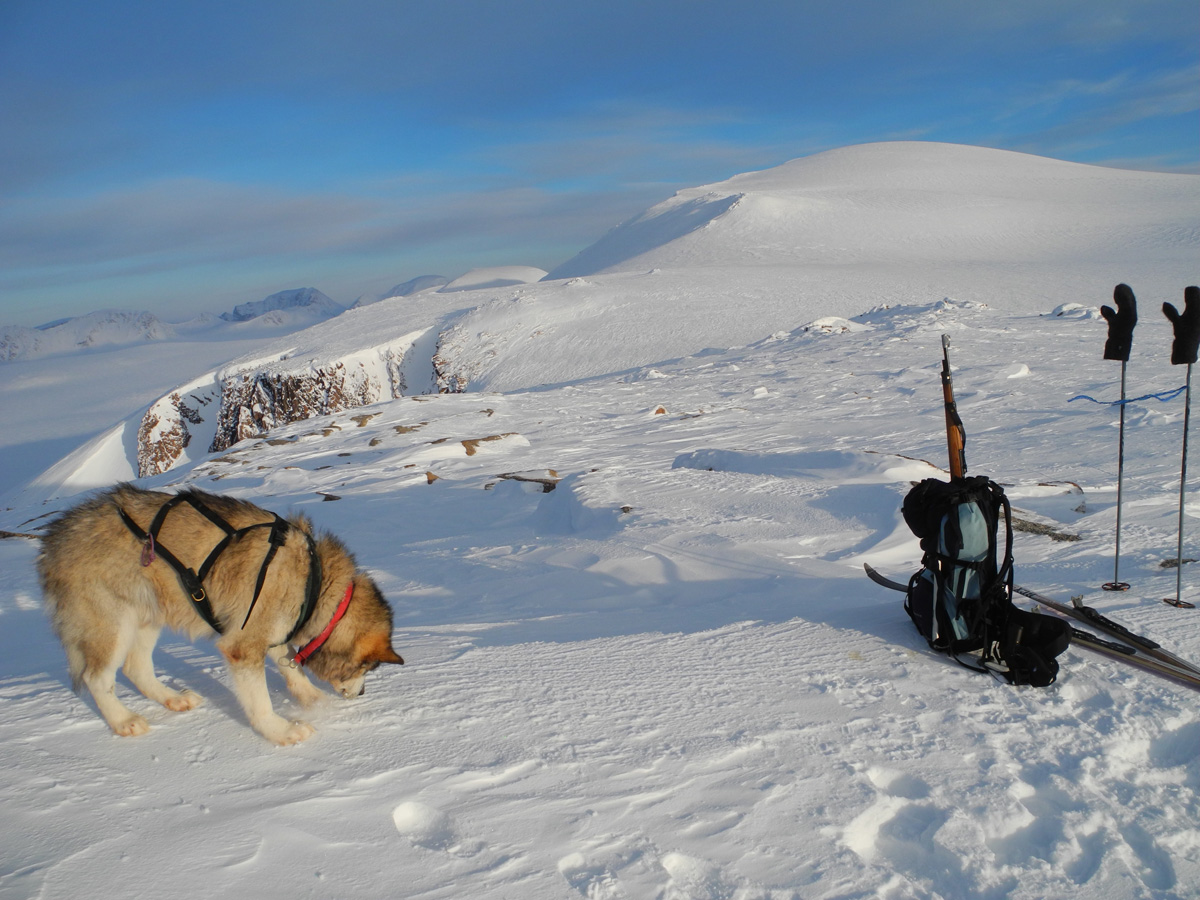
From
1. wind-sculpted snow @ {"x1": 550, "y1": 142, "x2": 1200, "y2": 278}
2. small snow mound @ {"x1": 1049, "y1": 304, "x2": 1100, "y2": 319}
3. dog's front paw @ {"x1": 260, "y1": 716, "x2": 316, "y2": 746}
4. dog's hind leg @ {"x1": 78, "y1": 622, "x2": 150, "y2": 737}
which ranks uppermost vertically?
wind-sculpted snow @ {"x1": 550, "y1": 142, "x2": 1200, "y2": 278}

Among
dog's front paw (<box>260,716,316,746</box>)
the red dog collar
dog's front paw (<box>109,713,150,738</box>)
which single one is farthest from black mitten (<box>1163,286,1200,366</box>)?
dog's front paw (<box>109,713,150,738</box>)

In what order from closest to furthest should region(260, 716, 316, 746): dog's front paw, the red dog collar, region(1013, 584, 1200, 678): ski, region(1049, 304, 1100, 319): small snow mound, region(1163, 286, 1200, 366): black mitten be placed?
region(260, 716, 316, 746): dog's front paw, the red dog collar, region(1013, 584, 1200, 678): ski, region(1163, 286, 1200, 366): black mitten, region(1049, 304, 1100, 319): small snow mound

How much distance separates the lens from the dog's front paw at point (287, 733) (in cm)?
260

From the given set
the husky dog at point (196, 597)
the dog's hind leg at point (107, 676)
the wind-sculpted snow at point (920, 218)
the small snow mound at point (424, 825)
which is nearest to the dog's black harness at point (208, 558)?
the husky dog at point (196, 597)

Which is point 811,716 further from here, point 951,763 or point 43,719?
point 43,719

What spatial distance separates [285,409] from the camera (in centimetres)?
3095

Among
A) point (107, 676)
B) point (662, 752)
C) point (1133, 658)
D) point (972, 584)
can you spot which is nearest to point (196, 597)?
point (107, 676)

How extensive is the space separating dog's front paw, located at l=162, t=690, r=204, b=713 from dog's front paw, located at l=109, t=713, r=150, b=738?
0.19 meters

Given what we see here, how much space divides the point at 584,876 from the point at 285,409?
32.1 meters

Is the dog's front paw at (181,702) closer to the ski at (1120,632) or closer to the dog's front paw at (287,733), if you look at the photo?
Result: the dog's front paw at (287,733)

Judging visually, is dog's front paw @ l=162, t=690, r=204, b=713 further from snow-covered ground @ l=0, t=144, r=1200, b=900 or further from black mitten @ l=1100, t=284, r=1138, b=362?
black mitten @ l=1100, t=284, r=1138, b=362

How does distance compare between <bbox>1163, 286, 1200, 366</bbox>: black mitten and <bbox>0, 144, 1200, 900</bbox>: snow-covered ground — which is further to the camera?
<bbox>1163, 286, 1200, 366</bbox>: black mitten

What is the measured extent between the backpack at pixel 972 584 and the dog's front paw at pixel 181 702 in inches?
125

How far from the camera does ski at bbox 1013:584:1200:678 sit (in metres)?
2.94
